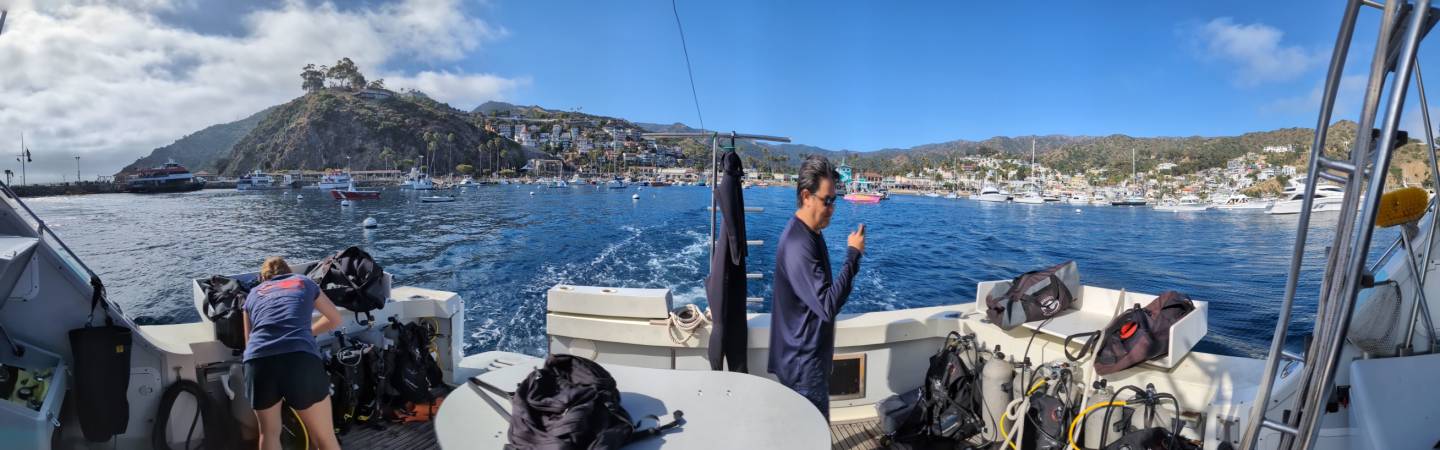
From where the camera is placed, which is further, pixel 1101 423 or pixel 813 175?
pixel 1101 423

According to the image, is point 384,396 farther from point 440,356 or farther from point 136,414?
point 136,414

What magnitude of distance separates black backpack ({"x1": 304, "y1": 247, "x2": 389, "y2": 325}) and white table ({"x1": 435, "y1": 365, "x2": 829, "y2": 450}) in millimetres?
1602

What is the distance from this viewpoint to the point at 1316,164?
106cm

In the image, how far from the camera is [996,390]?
9.36 ft

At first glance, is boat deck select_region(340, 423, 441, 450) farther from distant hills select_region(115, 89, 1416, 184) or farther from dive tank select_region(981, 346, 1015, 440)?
distant hills select_region(115, 89, 1416, 184)

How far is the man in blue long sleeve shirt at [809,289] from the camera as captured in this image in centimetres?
209

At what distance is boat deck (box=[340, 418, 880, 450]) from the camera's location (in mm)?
3047

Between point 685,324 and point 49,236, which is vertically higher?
point 49,236

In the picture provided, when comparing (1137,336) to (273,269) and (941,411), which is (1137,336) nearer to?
(941,411)

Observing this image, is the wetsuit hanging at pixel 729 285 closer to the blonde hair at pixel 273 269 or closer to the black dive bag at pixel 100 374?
the blonde hair at pixel 273 269

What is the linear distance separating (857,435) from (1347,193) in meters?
2.44

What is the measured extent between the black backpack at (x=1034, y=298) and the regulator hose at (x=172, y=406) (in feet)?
13.5

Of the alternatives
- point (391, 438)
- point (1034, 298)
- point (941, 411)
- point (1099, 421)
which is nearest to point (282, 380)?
point (391, 438)

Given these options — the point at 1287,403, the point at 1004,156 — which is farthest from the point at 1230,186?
the point at 1287,403
